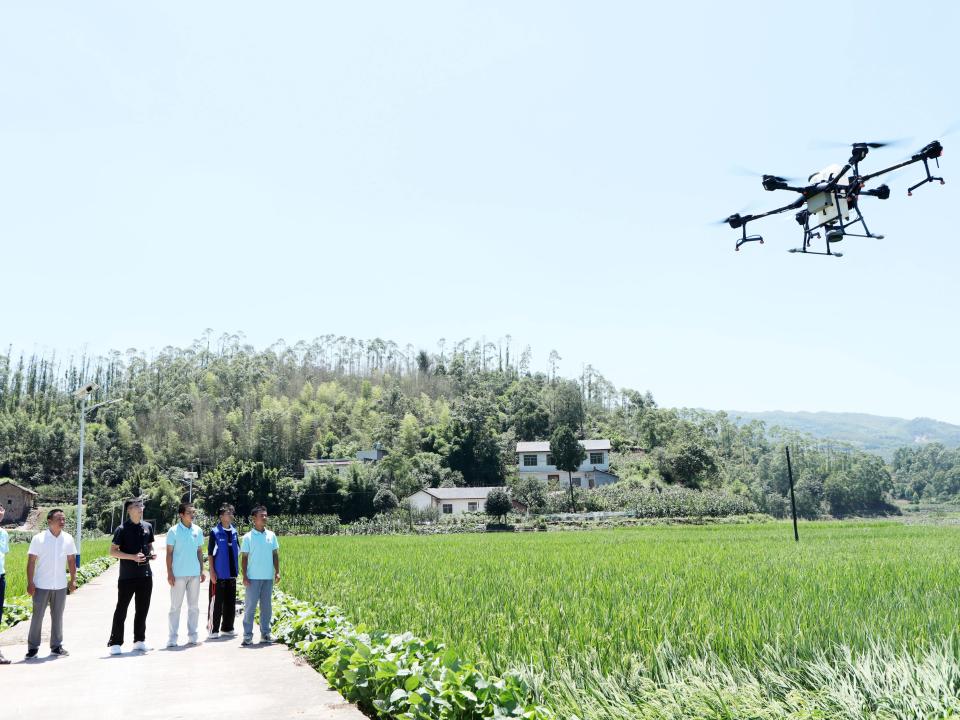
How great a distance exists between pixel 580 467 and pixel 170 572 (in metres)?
61.8

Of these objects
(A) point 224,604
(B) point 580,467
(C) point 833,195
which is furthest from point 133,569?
(B) point 580,467

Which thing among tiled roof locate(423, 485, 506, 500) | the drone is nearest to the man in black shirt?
the drone

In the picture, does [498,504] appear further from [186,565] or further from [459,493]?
[186,565]

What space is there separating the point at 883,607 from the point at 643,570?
6.29 metres

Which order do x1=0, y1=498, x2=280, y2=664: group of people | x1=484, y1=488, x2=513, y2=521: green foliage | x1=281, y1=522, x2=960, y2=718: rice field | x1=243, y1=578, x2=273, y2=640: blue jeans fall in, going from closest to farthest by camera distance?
x1=281, y1=522, x2=960, y2=718: rice field → x1=0, y1=498, x2=280, y2=664: group of people → x1=243, y1=578, x2=273, y2=640: blue jeans → x1=484, y1=488, x2=513, y2=521: green foliage

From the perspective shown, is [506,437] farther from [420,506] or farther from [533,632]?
[533,632]

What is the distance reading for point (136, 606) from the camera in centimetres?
835

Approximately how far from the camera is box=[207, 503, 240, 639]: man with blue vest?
30.3ft

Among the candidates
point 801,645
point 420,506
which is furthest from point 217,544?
point 420,506

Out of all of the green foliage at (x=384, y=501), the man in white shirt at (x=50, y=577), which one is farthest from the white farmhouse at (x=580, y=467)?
the man in white shirt at (x=50, y=577)

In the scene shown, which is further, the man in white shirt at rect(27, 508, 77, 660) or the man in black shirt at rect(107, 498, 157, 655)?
the man in black shirt at rect(107, 498, 157, 655)

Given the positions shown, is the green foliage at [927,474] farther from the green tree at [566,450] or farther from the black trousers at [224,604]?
the black trousers at [224,604]

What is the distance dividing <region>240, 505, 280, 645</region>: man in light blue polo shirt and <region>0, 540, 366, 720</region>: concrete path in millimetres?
441

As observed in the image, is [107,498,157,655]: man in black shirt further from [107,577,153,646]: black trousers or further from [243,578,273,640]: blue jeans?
[243,578,273,640]: blue jeans
